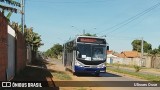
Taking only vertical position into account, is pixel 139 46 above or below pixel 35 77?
above

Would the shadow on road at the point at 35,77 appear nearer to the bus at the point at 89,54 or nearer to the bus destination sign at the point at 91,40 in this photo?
the bus at the point at 89,54

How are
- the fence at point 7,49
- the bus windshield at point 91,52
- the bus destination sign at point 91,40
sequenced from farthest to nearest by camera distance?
the bus destination sign at point 91,40, the bus windshield at point 91,52, the fence at point 7,49

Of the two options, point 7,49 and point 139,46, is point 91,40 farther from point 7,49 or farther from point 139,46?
point 139,46

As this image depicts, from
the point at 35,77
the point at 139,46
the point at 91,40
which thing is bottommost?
the point at 35,77

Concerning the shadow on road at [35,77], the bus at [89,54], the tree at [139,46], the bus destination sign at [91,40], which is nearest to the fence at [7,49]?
the shadow on road at [35,77]

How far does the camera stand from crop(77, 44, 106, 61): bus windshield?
3052 centimetres

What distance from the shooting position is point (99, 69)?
1216 inches

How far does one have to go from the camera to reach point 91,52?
30641mm

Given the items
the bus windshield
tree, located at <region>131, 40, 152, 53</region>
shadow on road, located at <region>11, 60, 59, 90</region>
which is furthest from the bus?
tree, located at <region>131, 40, 152, 53</region>

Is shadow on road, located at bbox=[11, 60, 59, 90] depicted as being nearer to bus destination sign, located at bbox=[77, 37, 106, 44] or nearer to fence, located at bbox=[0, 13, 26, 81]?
fence, located at bbox=[0, 13, 26, 81]

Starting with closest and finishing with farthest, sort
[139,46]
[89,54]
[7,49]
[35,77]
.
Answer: [7,49]
[35,77]
[89,54]
[139,46]

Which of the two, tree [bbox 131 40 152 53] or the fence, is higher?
tree [bbox 131 40 152 53]

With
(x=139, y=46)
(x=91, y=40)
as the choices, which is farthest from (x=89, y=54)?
(x=139, y=46)

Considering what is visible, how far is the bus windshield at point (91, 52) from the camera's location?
30516mm
